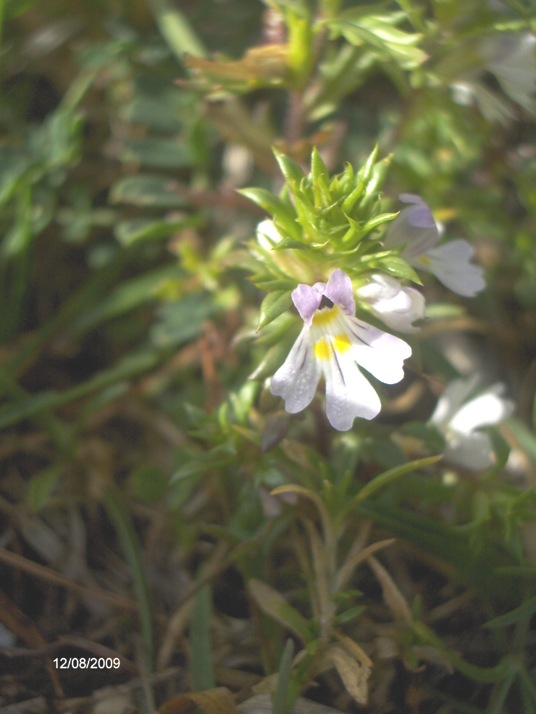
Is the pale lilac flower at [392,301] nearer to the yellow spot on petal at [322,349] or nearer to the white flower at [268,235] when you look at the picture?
the yellow spot on petal at [322,349]

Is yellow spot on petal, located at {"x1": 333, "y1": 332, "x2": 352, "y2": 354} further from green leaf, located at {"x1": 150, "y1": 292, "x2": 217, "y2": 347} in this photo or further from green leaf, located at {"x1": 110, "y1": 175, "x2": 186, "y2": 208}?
green leaf, located at {"x1": 110, "y1": 175, "x2": 186, "y2": 208}

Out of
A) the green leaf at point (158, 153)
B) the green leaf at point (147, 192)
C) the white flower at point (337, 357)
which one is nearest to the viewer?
the white flower at point (337, 357)

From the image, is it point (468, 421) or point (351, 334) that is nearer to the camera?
point (351, 334)

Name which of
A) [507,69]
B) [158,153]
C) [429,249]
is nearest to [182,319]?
[158,153]

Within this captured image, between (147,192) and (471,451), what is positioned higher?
(147,192)

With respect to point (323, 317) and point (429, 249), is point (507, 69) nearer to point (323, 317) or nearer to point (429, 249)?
point (429, 249)

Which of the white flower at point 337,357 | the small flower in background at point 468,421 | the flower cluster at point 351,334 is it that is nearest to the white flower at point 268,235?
the flower cluster at point 351,334

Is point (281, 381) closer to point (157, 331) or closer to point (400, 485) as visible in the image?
point (400, 485)

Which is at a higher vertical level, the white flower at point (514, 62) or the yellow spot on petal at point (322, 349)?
the white flower at point (514, 62)

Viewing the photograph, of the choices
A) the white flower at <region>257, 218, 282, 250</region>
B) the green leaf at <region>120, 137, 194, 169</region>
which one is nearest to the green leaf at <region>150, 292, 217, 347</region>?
the green leaf at <region>120, 137, 194, 169</region>
